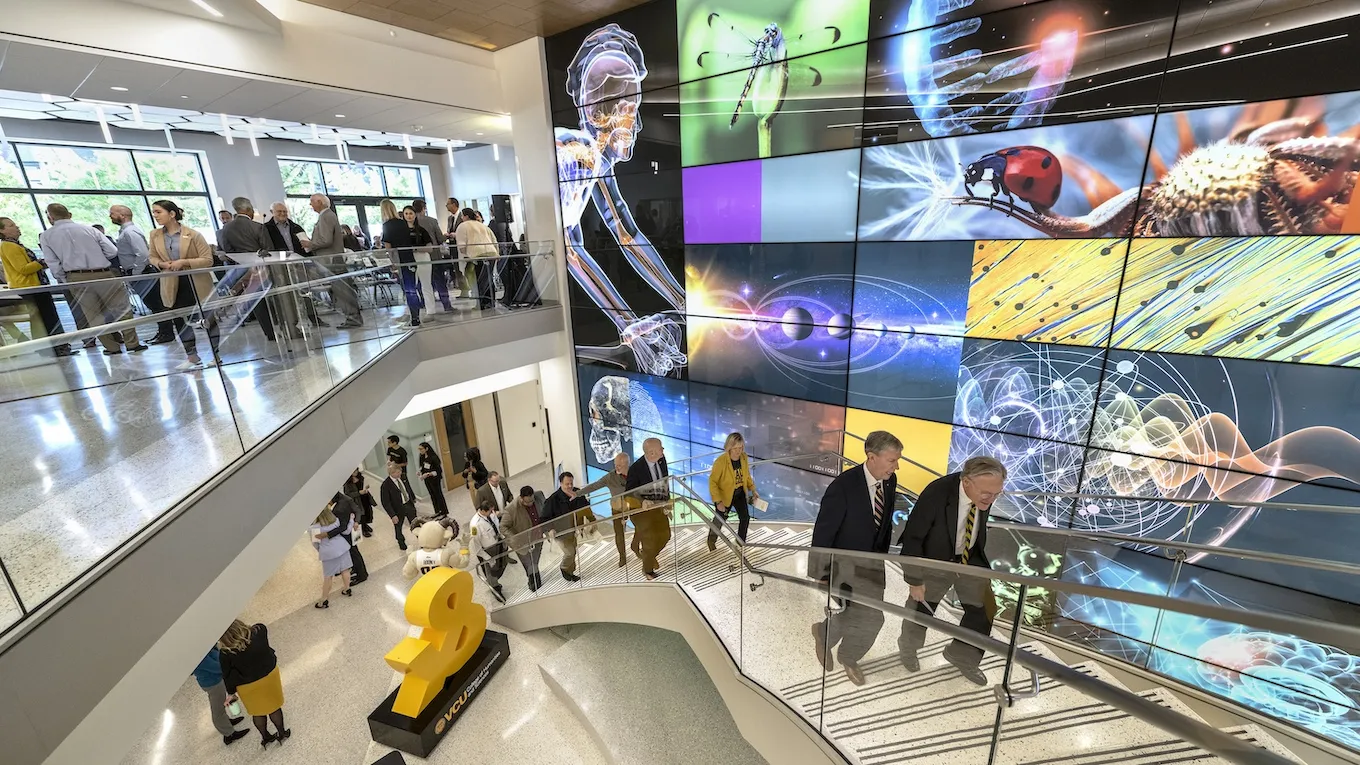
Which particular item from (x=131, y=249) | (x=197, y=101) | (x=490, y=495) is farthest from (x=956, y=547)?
(x=197, y=101)

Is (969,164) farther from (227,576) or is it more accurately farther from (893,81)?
(227,576)

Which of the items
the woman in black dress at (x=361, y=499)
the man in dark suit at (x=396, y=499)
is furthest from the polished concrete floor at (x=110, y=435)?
the woman in black dress at (x=361, y=499)

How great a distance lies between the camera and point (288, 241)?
23.5ft

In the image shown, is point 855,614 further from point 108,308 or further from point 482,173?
point 482,173

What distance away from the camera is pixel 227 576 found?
10.5ft

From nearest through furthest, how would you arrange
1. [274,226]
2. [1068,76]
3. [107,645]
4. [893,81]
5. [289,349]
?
1. [107,645]
2. [289,349]
3. [1068,76]
4. [893,81]
5. [274,226]

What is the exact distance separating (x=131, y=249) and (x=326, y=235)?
1.88 metres

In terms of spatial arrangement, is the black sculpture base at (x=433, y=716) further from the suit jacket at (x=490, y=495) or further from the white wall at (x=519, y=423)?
the white wall at (x=519, y=423)

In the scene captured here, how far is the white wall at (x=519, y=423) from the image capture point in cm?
1282

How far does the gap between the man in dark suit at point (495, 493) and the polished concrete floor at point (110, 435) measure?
10.6ft

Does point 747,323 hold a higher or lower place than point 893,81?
lower

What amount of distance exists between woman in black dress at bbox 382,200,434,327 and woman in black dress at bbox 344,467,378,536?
381cm

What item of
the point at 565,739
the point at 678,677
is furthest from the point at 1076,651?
the point at 565,739

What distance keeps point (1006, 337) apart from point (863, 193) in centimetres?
233
